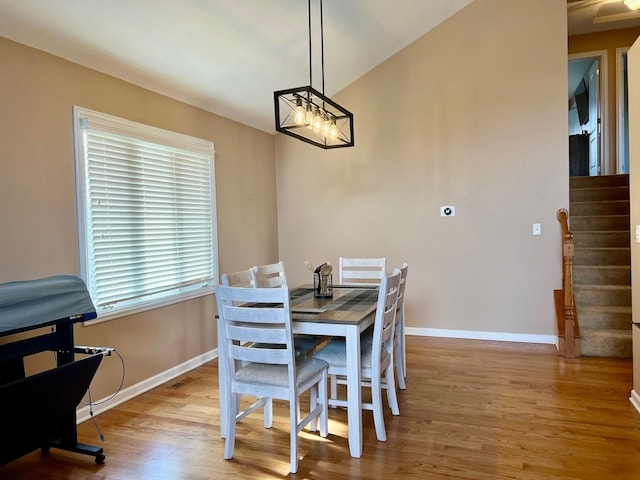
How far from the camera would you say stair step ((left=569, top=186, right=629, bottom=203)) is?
5266mm

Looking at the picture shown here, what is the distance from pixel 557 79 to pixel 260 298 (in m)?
3.87

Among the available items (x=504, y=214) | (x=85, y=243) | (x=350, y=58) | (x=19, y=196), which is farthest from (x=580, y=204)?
(x=19, y=196)

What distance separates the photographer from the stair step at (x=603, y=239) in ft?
15.6

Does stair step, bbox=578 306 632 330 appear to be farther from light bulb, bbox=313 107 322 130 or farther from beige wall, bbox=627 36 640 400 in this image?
light bulb, bbox=313 107 322 130

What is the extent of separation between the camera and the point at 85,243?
296 centimetres

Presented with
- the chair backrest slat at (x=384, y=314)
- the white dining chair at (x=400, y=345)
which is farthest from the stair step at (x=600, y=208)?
the chair backrest slat at (x=384, y=314)

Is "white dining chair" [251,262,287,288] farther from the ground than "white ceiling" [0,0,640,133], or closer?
closer

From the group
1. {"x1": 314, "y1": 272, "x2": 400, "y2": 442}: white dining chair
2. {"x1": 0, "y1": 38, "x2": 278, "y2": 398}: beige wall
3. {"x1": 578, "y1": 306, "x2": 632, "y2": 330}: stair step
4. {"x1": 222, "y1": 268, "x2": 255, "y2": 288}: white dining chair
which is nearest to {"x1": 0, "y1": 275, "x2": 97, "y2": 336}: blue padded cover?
{"x1": 0, "y1": 38, "x2": 278, "y2": 398}: beige wall

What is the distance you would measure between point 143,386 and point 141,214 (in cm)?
136

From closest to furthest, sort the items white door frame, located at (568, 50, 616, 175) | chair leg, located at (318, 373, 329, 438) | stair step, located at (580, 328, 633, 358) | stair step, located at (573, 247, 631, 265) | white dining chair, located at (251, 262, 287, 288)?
chair leg, located at (318, 373, 329, 438) < white dining chair, located at (251, 262, 287, 288) < stair step, located at (580, 328, 633, 358) < stair step, located at (573, 247, 631, 265) < white door frame, located at (568, 50, 616, 175)

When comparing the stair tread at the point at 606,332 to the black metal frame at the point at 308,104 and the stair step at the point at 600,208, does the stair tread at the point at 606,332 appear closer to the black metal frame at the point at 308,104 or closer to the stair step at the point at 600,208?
the stair step at the point at 600,208

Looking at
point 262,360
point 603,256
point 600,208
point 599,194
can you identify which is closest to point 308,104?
point 262,360

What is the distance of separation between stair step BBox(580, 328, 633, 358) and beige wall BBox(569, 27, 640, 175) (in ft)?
10.5

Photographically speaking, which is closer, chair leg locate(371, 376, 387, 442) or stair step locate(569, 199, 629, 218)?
chair leg locate(371, 376, 387, 442)
